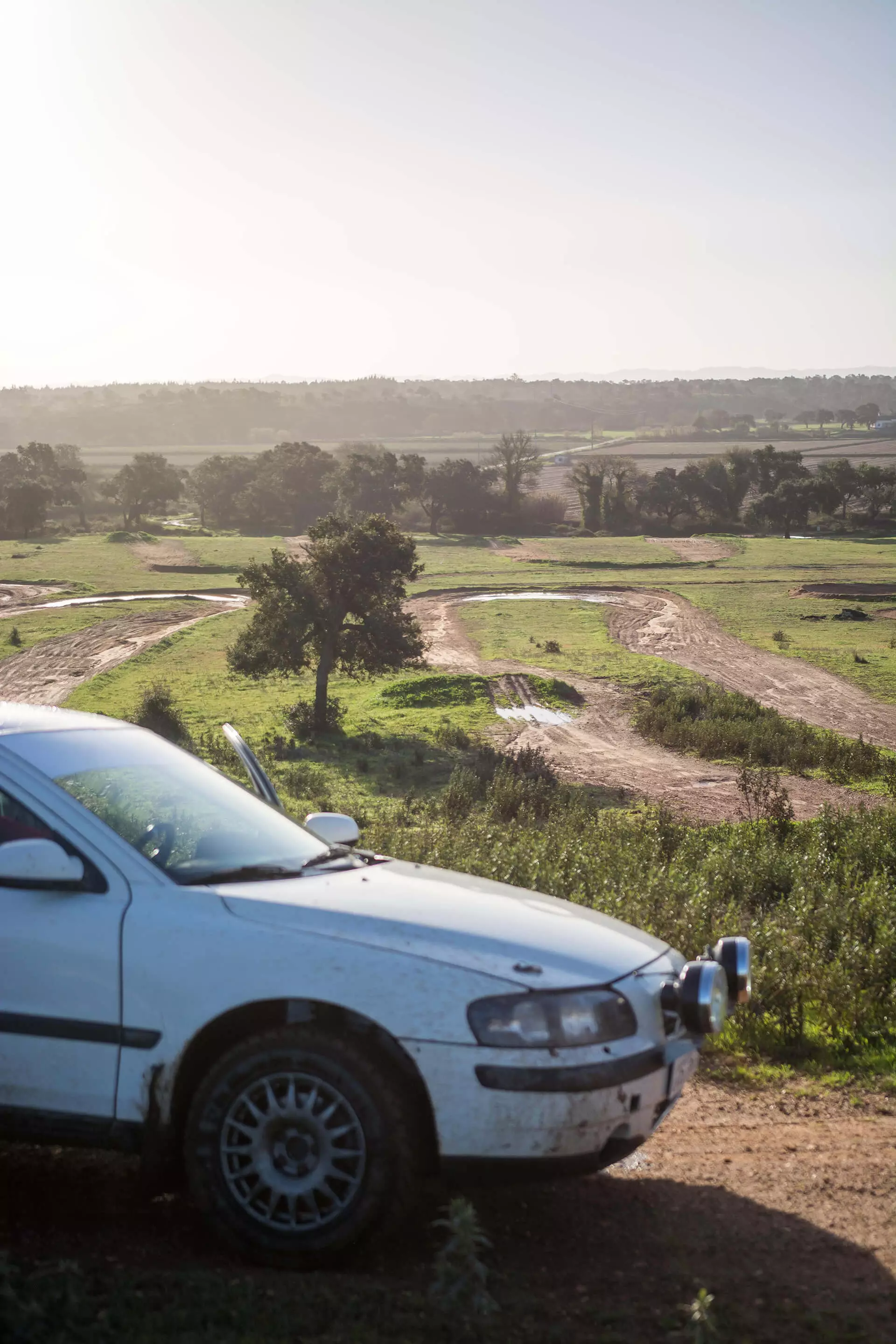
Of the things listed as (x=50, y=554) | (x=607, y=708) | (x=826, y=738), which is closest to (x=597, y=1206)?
(x=826, y=738)

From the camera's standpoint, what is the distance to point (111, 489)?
109062mm

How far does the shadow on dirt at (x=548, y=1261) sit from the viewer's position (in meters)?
3.63

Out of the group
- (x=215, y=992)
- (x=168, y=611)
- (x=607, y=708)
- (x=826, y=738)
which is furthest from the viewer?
(x=168, y=611)

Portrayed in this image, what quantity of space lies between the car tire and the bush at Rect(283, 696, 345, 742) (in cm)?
3014

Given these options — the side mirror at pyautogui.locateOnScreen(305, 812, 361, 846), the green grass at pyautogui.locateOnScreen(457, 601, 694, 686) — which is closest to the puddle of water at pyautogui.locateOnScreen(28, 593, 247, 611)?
the green grass at pyautogui.locateOnScreen(457, 601, 694, 686)

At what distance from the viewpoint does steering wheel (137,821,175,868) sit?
4461mm

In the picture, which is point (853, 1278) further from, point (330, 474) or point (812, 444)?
point (812, 444)

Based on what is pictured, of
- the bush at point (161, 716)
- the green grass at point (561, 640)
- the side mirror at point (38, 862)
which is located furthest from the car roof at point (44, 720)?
the green grass at point (561, 640)

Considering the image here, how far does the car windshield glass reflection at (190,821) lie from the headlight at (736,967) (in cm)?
162

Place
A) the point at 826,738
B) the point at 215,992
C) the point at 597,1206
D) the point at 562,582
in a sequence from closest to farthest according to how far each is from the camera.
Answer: the point at 215,992, the point at 597,1206, the point at 826,738, the point at 562,582

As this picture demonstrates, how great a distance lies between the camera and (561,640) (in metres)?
50.4

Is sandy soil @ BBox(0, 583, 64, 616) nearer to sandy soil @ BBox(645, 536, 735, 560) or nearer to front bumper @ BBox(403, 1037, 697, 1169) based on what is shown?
sandy soil @ BBox(645, 536, 735, 560)

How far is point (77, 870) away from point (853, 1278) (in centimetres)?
285

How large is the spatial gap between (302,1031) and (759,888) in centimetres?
694
